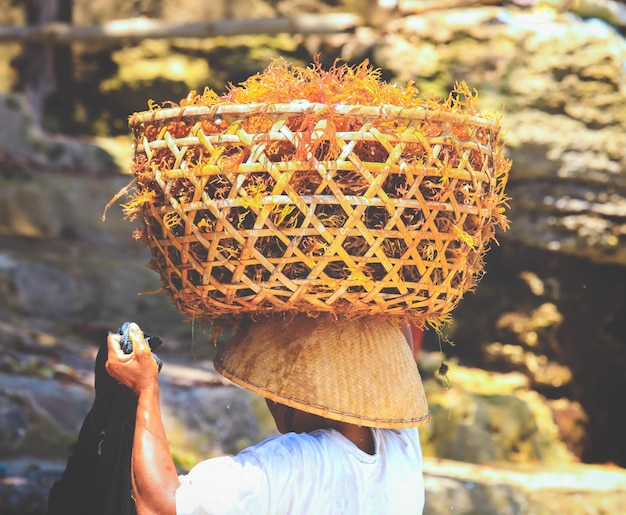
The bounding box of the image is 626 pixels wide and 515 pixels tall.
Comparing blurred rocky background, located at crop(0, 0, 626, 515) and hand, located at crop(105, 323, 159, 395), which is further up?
hand, located at crop(105, 323, 159, 395)

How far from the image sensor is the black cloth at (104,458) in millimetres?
2025

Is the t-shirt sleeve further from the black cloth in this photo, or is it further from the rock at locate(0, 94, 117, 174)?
the rock at locate(0, 94, 117, 174)

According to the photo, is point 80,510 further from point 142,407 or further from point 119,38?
point 119,38

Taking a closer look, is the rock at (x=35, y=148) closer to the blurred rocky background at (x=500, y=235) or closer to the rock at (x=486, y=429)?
the blurred rocky background at (x=500, y=235)

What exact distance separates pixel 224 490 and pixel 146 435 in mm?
240

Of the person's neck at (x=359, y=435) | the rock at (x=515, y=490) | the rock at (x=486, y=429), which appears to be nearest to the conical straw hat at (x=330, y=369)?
the person's neck at (x=359, y=435)

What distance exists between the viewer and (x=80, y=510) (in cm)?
216

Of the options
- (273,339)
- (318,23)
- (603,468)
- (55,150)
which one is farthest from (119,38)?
(273,339)

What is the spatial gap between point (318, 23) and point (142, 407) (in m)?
6.51

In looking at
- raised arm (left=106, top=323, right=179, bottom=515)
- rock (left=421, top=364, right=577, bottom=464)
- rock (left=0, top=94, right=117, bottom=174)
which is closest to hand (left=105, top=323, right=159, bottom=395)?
raised arm (left=106, top=323, right=179, bottom=515)

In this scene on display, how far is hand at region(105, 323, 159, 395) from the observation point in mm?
1973

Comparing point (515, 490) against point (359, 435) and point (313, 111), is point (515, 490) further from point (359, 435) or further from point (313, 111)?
point (313, 111)

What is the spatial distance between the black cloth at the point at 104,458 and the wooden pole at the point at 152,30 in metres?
6.32

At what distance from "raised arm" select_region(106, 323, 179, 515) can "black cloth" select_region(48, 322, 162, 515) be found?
33 mm
